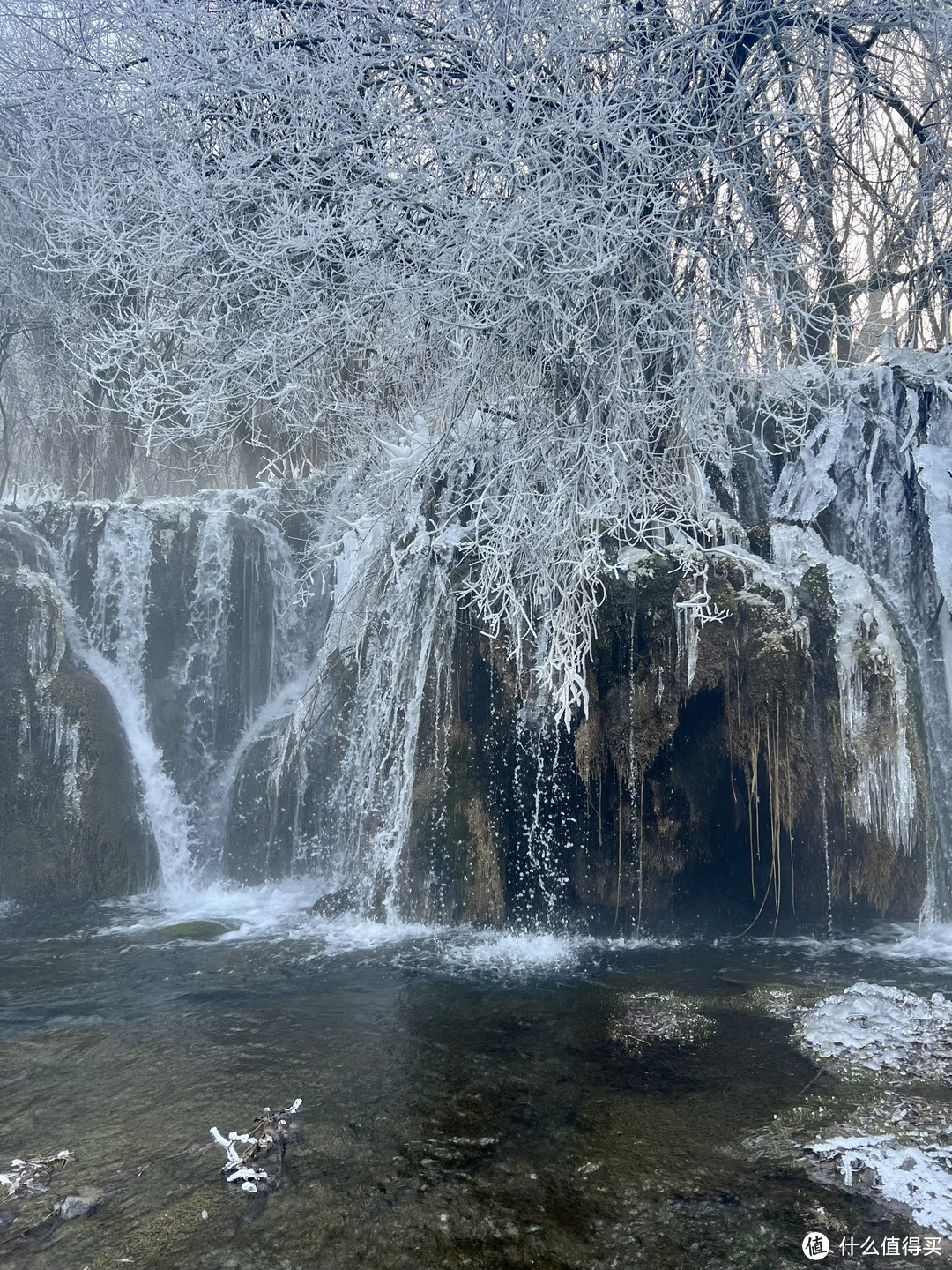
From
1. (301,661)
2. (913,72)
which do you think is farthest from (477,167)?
(301,661)

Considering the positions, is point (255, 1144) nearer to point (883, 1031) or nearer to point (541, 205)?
point (883, 1031)

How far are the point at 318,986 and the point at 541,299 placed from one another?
14.3 ft

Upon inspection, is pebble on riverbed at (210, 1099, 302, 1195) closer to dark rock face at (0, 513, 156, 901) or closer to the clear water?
the clear water

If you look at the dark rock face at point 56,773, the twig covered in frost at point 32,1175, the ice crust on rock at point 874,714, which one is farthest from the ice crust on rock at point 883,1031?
the dark rock face at point 56,773

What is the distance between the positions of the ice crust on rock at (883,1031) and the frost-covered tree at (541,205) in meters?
2.14

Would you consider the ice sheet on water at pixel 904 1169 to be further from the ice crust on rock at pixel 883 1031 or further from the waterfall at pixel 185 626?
the waterfall at pixel 185 626

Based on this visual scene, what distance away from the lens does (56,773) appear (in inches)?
361

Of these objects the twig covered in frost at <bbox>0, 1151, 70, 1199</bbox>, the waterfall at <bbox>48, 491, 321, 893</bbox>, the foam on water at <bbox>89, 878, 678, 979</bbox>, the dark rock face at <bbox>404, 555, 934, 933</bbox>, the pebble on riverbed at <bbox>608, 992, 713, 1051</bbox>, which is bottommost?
the twig covered in frost at <bbox>0, 1151, 70, 1199</bbox>

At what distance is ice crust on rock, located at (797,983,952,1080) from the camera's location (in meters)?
4.43

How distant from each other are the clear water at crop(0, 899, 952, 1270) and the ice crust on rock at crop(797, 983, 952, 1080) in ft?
0.74

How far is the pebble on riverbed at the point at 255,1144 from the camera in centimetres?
358

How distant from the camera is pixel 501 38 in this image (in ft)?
16.1

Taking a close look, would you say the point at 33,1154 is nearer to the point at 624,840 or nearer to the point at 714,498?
the point at 624,840

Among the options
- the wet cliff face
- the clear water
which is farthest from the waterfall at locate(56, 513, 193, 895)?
the clear water
